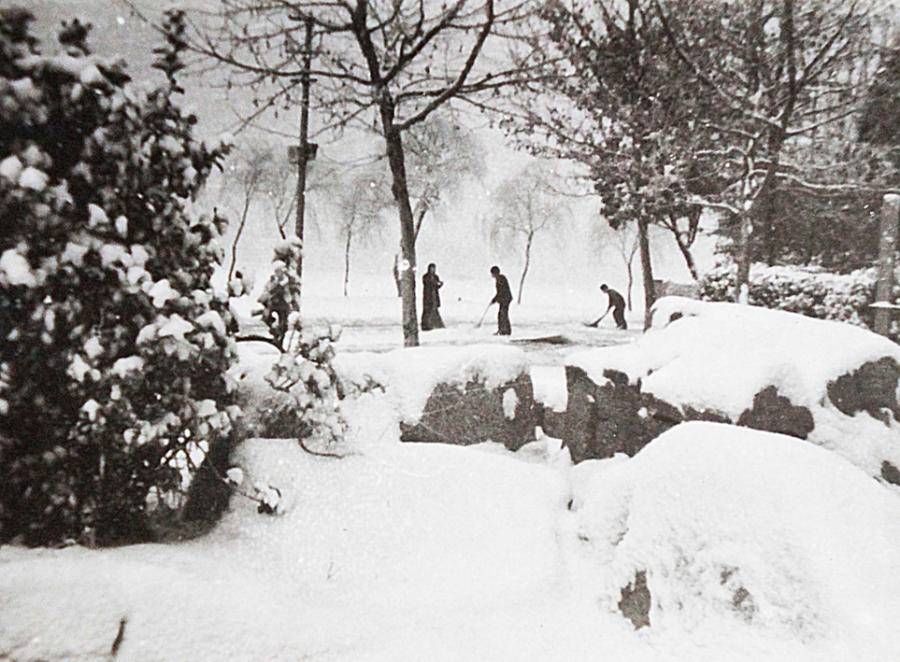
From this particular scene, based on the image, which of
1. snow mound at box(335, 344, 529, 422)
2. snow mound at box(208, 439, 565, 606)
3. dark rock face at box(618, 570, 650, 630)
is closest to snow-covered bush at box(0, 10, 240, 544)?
snow mound at box(208, 439, 565, 606)

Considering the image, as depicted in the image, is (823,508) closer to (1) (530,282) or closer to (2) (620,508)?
(2) (620,508)

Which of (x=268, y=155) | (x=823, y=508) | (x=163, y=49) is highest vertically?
(x=268, y=155)

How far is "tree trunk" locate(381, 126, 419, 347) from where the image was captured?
6.62 meters

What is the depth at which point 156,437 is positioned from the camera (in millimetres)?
2428

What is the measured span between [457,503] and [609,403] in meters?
1.64

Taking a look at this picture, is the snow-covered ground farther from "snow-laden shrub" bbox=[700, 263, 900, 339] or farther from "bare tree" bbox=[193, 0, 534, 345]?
"snow-laden shrub" bbox=[700, 263, 900, 339]

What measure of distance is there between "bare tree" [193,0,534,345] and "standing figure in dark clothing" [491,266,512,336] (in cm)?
677

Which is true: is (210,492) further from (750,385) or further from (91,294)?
(750,385)

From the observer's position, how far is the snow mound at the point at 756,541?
6.47 feet

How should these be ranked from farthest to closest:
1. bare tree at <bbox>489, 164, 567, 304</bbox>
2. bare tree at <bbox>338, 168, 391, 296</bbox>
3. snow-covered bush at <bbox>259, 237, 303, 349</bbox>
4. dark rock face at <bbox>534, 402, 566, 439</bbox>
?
bare tree at <bbox>489, 164, 567, 304</bbox> < bare tree at <bbox>338, 168, 391, 296</bbox> < dark rock face at <bbox>534, 402, 566, 439</bbox> < snow-covered bush at <bbox>259, 237, 303, 349</bbox>

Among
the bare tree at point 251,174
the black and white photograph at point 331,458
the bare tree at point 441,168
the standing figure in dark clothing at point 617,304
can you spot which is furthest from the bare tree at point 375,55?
the bare tree at point 251,174

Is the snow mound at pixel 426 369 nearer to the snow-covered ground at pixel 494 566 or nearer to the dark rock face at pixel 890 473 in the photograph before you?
the snow-covered ground at pixel 494 566

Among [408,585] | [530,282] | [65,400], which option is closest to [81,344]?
[65,400]

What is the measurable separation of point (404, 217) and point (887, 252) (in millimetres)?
5505
